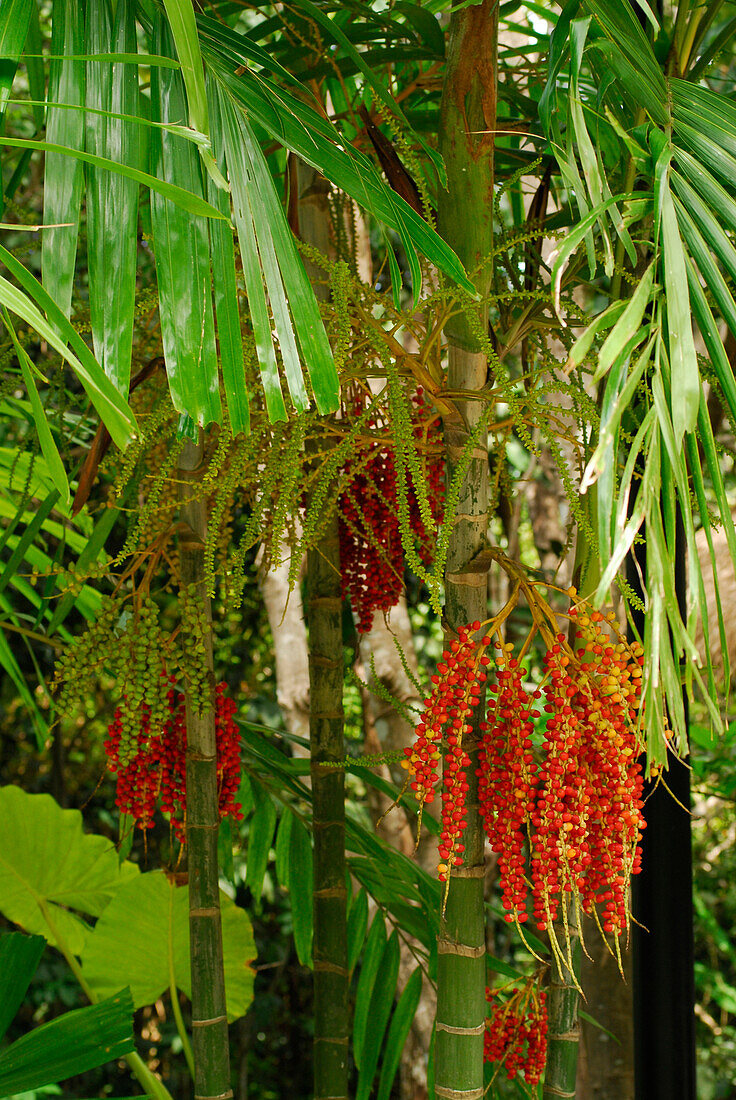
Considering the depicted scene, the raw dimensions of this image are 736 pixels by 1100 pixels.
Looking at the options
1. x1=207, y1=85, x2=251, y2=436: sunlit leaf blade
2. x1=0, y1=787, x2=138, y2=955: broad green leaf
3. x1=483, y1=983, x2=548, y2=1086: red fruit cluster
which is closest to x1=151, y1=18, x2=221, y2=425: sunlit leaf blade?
x1=207, y1=85, x2=251, y2=436: sunlit leaf blade

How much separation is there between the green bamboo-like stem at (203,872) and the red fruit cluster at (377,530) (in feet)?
0.50

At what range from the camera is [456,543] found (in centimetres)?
73

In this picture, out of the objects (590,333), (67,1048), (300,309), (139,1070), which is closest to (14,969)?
(67,1048)

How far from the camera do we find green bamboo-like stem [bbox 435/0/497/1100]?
0.69 meters

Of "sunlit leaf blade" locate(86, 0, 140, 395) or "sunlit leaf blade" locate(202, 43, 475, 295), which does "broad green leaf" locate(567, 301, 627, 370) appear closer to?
Answer: "sunlit leaf blade" locate(202, 43, 475, 295)

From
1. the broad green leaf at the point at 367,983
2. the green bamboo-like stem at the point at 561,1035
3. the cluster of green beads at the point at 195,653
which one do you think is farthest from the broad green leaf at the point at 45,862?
the green bamboo-like stem at the point at 561,1035

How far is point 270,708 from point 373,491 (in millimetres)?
1820

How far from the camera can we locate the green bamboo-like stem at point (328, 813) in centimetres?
96

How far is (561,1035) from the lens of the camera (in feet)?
2.68

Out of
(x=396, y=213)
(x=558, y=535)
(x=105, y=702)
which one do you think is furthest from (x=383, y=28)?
(x=105, y=702)

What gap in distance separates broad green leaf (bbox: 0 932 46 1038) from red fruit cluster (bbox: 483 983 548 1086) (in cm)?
44

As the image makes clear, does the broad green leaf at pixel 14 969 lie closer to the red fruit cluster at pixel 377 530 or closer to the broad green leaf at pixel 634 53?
the red fruit cluster at pixel 377 530

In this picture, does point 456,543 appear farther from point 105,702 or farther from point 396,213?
point 105,702

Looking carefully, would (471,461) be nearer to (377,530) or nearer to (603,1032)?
(377,530)
